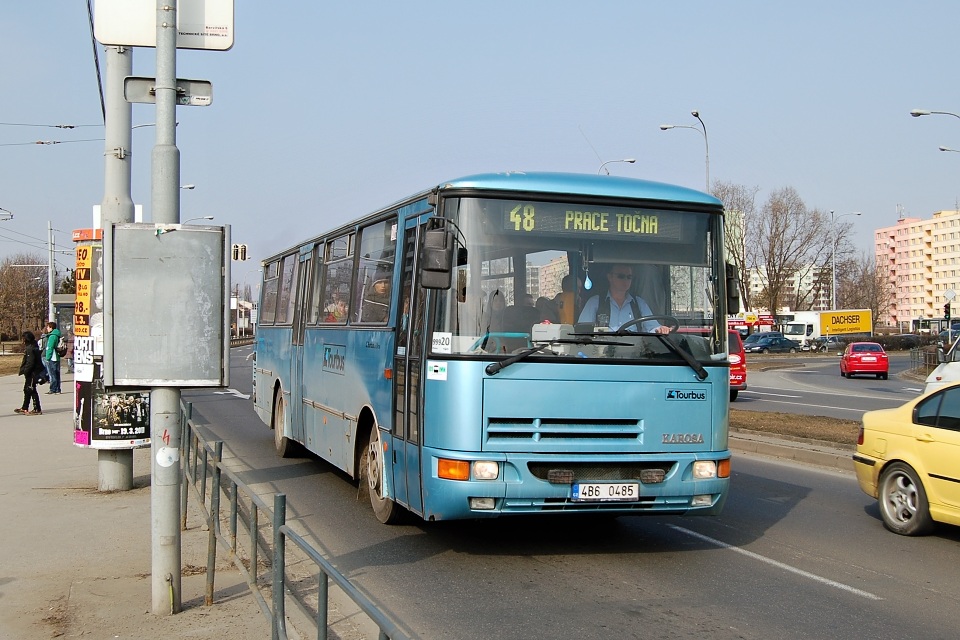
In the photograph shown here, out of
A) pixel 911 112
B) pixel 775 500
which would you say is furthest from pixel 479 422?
pixel 911 112

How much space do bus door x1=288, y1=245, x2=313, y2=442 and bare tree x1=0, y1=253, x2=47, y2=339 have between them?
76.1 metres

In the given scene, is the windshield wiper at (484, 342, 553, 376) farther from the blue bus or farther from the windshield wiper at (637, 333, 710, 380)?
the windshield wiper at (637, 333, 710, 380)

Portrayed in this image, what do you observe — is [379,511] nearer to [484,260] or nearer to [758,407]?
[484,260]

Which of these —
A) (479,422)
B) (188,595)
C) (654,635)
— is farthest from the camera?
(479,422)

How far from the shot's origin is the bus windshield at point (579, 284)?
7754 mm

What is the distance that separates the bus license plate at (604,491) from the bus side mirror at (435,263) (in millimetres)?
1871

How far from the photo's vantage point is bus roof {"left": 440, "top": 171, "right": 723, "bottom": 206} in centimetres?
797

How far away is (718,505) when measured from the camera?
8.17 m

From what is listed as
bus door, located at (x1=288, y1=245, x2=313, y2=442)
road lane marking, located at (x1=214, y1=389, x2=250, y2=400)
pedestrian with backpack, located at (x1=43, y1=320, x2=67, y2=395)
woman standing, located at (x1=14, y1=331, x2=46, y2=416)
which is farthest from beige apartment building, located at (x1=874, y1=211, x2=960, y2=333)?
bus door, located at (x1=288, y1=245, x2=313, y2=442)

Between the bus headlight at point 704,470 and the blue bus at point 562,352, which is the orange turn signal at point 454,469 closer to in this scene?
the blue bus at point 562,352

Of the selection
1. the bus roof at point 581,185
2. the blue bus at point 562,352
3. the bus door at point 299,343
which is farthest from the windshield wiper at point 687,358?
the bus door at point 299,343

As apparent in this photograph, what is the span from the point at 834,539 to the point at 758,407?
55.8 ft

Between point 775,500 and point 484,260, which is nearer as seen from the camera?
point 484,260

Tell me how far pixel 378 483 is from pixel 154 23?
4.64 m
